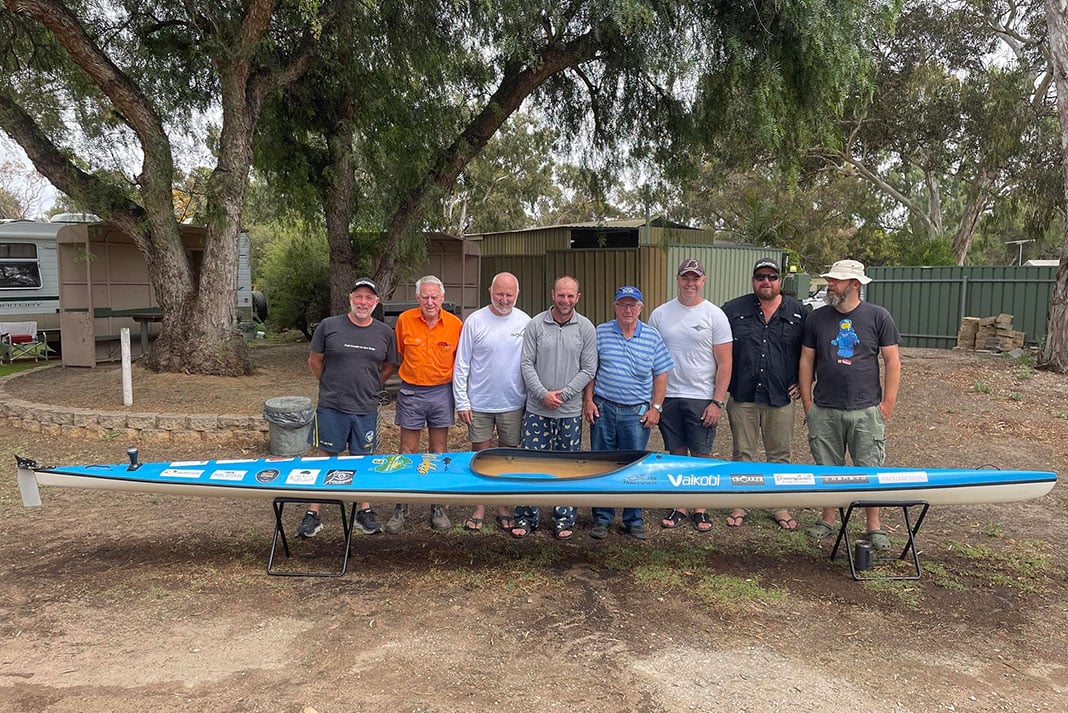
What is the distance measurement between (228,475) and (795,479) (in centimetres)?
320

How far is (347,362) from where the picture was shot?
4.58 meters

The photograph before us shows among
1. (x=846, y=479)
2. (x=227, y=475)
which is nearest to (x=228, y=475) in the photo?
(x=227, y=475)

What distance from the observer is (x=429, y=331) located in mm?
4695

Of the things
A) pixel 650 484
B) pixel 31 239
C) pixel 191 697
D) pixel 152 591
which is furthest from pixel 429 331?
pixel 31 239

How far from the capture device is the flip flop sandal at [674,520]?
193 inches

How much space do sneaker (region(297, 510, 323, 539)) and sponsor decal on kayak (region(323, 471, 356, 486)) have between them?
0.73m

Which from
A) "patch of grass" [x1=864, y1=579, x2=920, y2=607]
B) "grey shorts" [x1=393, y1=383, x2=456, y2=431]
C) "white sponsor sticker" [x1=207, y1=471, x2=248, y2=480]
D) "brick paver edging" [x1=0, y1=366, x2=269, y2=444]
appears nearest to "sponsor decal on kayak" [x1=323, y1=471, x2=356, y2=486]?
"white sponsor sticker" [x1=207, y1=471, x2=248, y2=480]

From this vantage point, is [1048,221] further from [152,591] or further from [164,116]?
[152,591]

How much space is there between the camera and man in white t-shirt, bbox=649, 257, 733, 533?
4590 mm

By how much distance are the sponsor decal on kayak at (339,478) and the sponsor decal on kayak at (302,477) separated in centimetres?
8

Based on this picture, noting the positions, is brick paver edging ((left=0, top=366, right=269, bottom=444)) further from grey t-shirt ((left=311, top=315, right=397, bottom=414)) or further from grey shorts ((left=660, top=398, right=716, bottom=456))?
grey shorts ((left=660, top=398, right=716, bottom=456))

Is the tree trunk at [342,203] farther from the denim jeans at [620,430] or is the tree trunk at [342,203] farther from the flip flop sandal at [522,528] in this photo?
the denim jeans at [620,430]

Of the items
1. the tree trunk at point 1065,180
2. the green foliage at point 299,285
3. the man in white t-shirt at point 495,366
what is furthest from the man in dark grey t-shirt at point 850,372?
the green foliage at point 299,285

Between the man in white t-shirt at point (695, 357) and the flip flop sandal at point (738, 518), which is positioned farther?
the flip flop sandal at point (738, 518)
